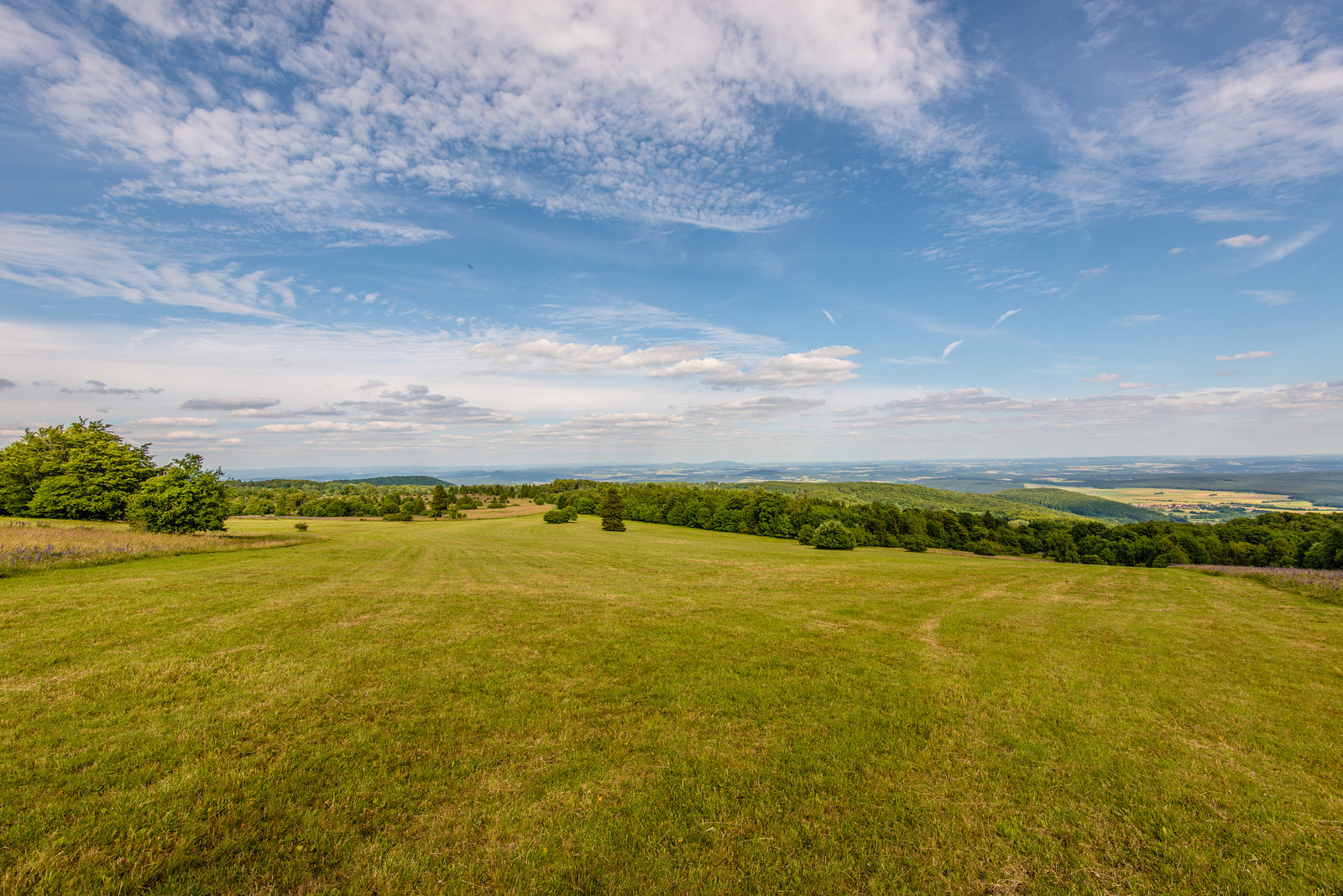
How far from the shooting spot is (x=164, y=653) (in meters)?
9.30

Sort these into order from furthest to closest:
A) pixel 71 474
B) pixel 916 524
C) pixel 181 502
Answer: pixel 916 524 < pixel 71 474 < pixel 181 502

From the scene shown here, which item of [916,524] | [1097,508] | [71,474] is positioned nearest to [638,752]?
[71,474]

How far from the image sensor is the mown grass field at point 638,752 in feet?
16.1

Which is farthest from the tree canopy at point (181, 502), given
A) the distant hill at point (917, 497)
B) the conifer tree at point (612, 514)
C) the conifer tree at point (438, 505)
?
the distant hill at point (917, 497)

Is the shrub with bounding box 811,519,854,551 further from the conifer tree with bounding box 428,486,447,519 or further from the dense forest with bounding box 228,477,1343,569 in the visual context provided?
the conifer tree with bounding box 428,486,447,519

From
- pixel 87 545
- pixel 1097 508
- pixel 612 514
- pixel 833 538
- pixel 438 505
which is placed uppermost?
pixel 87 545

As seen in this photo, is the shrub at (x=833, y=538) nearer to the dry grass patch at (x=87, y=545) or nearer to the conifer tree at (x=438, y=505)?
the dry grass patch at (x=87, y=545)

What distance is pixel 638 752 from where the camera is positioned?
7.09 m

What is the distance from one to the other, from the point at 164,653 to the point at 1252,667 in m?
23.7

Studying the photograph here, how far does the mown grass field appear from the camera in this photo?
193 inches

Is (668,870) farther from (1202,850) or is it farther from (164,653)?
(164,653)

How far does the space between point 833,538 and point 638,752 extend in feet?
171

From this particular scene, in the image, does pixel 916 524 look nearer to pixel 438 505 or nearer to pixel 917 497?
pixel 917 497

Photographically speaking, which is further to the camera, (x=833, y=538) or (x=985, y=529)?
(x=985, y=529)
